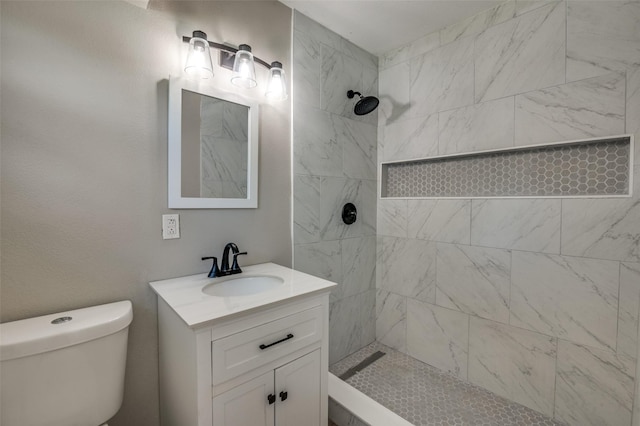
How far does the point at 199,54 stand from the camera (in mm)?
1238

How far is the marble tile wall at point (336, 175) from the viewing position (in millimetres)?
1788

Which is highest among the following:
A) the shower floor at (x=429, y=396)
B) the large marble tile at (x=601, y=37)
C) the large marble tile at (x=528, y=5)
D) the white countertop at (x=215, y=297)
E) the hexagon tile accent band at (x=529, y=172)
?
the large marble tile at (x=528, y=5)

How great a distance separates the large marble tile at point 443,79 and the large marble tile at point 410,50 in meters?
0.05

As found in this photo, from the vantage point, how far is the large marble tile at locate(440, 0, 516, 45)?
163 centimetres

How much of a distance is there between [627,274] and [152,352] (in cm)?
226

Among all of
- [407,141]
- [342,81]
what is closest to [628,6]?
[407,141]

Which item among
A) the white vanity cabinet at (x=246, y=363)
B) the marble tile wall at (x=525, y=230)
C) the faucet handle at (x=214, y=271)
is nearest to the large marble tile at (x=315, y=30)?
the marble tile wall at (x=525, y=230)

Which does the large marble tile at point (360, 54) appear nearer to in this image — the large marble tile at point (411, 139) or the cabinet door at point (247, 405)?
the large marble tile at point (411, 139)

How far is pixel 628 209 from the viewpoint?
1292 mm

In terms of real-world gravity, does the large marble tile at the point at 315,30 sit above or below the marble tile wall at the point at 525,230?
above

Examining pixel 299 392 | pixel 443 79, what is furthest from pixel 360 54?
pixel 299 392

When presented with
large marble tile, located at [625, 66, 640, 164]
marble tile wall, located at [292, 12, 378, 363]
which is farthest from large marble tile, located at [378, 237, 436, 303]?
large marble tile, located at [625, 66, 640, 164]

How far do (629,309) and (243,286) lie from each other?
6.13 ft

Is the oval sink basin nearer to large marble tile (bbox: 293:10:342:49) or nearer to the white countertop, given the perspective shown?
the white countertop
